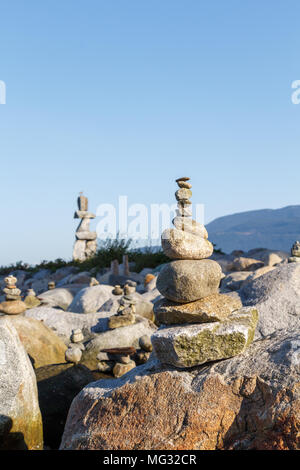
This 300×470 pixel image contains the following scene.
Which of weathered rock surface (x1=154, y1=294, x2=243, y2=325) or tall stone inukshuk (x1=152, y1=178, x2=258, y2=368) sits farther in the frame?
weathered rock surface (x1=154, y1=294, x2=243, y2=325)

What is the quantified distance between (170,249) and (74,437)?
198cm

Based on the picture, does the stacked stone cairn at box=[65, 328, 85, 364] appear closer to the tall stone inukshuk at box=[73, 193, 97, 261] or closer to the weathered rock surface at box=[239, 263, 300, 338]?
the weathered rock surface at box=[239, 263, 300, 338]

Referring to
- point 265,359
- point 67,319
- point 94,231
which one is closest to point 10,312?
point 67,319

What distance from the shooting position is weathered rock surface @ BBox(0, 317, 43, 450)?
4.70 metres

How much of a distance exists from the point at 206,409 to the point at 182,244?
1.62 m

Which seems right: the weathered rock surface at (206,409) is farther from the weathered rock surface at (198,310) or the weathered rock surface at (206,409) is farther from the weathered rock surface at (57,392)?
the weathered rock surface at (57,392)

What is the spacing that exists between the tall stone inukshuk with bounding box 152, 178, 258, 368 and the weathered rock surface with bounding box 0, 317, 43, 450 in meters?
1.64

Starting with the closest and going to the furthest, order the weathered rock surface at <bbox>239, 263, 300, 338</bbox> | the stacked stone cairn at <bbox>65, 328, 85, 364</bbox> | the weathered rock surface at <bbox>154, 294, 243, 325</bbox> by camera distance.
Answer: the weathered rock surface at <bbox>154, 294, 243, 325</bbox> → the weathered rock surface at <bbox>239, 263, 300, 338</bbox> → the stacked stone cairn at <bbox>65, 328, 85, 364</bbox>

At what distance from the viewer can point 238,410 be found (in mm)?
3709

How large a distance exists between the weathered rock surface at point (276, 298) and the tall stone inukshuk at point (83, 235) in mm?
16569

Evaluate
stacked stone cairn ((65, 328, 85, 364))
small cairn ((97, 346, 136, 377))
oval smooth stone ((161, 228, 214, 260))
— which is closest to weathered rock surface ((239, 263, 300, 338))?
oval smooth stone ((161, 228, 214, 260))

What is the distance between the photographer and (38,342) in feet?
24.9
